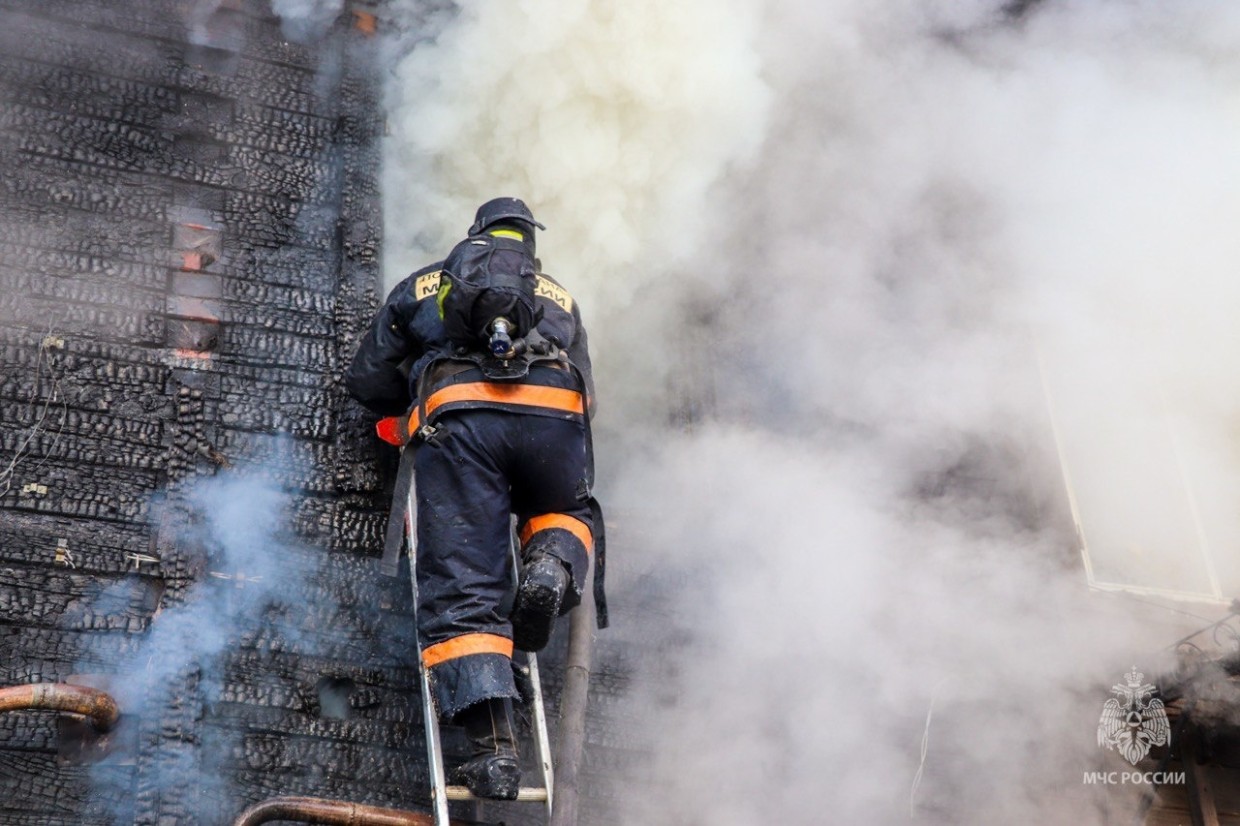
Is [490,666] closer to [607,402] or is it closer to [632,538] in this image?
[632,538]

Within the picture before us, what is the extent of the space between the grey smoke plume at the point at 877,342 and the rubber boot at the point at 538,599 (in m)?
1.00

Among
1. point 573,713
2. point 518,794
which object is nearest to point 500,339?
point 573,713

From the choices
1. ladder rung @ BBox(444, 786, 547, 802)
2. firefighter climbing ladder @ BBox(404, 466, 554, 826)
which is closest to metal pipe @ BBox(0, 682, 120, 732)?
firefighter climbing ladder @ BBox(404, 466, 554, 826)

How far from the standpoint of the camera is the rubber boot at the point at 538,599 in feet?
12.4

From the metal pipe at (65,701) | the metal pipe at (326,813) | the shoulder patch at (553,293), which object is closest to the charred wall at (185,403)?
the metal pipe at (65,701)

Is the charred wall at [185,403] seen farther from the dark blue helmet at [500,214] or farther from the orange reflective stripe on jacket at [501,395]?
the dark blue helmet at [500,214]

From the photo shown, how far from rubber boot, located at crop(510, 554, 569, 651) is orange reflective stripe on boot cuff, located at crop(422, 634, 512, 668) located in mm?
131

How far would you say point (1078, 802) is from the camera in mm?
5195

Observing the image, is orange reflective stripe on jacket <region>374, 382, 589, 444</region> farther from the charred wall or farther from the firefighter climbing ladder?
the charred wall

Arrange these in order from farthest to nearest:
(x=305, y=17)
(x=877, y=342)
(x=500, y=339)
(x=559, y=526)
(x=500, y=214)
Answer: (x=877, y=342)
(x=305, y=17)
(x=500, y=214)
(x=559, y=526)
(x=500, y=339)

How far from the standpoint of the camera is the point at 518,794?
147 inches

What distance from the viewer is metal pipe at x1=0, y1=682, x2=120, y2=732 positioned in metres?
3.59

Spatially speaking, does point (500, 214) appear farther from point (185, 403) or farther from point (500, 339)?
point (185, 403)

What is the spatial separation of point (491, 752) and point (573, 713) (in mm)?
458
